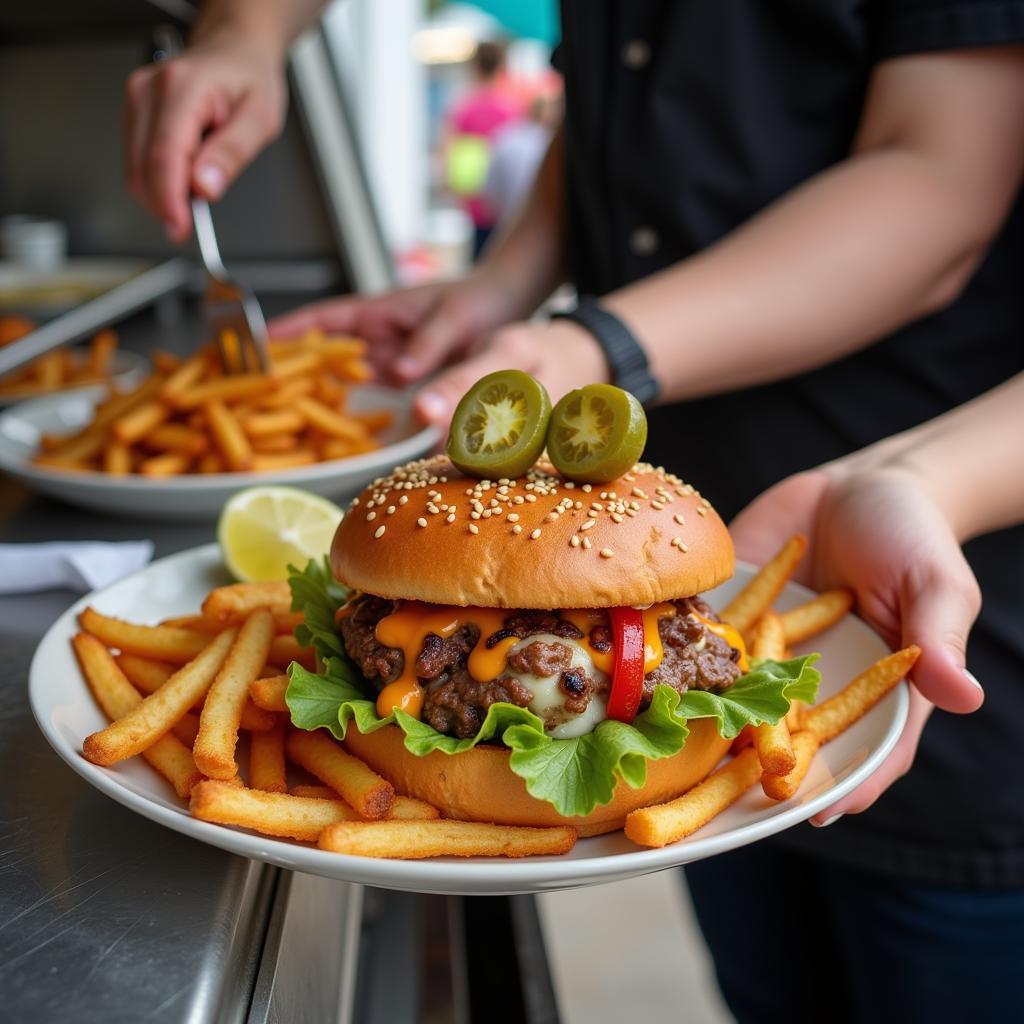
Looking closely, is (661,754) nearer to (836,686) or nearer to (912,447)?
(836,686)

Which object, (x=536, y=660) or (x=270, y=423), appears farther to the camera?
(x=270, y=423)

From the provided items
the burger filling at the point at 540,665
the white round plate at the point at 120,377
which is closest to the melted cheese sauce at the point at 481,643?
the burger filling at the point at 540,665

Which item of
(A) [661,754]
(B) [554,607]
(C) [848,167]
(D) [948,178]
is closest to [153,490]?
(B) [554,607]

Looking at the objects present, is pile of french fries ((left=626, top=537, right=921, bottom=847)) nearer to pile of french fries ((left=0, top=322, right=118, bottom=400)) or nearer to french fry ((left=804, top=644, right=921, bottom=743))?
french fry ((left=804, top=644, right=921, bottom=743))

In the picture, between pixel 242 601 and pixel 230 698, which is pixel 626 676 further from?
pixel 242 601

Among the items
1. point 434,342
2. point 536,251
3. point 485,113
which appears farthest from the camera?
point 485,113

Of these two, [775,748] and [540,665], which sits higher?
[540,665]

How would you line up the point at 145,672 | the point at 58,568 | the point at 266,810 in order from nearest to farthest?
the point at 266,810 → the point at 145,672 → the point at 58,568

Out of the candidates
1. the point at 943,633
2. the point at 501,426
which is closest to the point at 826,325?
the point at 943,633
